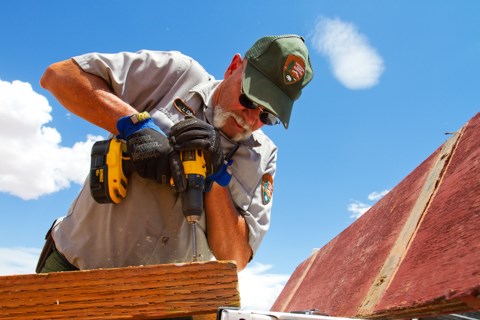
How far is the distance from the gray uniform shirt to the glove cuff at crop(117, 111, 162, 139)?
243 millimetres

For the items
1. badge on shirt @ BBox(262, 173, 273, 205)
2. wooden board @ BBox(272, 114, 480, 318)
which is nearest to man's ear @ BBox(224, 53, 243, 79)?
badge on shirt @ BBox(262, 173, 273, 205)

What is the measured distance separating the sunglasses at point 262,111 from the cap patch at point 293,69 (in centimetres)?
19

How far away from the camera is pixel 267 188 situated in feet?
8.11

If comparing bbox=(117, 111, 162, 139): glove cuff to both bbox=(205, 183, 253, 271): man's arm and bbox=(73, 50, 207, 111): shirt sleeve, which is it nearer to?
bbox=(73, 50, 207, 111): shirt sleeve

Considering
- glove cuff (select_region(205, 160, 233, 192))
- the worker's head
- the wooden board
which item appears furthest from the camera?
the worker's head

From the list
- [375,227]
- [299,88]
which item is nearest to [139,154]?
[299,88]

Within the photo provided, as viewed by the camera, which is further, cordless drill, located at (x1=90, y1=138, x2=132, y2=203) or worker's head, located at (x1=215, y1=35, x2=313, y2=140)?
worker's head, located at (x1=215, y1=35, x2=313, y2=140)

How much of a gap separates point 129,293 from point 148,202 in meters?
1.06

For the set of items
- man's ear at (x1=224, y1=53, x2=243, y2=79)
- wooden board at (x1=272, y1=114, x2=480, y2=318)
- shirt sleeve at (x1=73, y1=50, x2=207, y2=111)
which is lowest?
wooden board at (x1=272, y1=114, x2=480, y2=318)

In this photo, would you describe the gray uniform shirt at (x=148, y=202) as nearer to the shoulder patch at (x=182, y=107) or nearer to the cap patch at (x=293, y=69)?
the shoulder patch at (x=182, y=107)

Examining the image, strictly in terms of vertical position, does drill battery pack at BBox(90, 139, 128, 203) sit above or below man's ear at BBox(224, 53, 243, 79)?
below

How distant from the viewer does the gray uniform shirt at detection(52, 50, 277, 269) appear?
203 cm

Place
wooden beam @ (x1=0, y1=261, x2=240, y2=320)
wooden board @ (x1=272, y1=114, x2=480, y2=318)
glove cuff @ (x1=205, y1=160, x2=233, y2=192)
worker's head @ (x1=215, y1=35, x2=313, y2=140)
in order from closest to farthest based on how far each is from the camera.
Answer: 1. wooden beam @ (x1=0, y1=261, x2=240, y2=320)
2. wooden board @ (x1=272, y1=114, x2=480, y2=318)
3. glove cuff @ (x1=205, y1=160, x2=233, y2=192)
4. worker's head @ (x1=215, y1=35, x2=313, y2=140)

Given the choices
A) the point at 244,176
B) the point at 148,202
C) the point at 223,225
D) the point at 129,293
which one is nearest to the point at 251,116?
the point at 244,176
